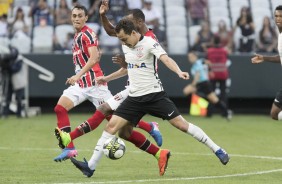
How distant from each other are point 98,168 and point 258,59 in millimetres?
2922

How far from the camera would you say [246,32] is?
82.0ft

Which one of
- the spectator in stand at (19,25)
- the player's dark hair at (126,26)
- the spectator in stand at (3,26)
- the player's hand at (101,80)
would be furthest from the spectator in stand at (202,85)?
the player's dark hair at (126,26)

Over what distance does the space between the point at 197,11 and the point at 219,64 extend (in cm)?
287

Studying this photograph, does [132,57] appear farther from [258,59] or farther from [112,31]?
[258,59]

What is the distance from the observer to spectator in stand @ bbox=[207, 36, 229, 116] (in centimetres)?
2361

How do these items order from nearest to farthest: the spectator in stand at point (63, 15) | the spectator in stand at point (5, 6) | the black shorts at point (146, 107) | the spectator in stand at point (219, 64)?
the black shorts at point (146, 107)
the spectator in stand at point (219, 64)
the spectator in stand at point (63, 15)
the spectator in stand at point (5, 6)

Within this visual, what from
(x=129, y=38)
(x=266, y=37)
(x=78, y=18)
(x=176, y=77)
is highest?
(x=78, y=18)

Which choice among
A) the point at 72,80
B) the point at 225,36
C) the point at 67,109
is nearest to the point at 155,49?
the point at 72,80

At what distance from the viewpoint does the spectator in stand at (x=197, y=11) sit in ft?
85.4

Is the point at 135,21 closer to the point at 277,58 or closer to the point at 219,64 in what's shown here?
the point at 277,58

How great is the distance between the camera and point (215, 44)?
23656 millimetres

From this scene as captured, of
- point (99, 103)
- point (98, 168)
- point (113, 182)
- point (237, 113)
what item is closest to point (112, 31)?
point (99, 103)

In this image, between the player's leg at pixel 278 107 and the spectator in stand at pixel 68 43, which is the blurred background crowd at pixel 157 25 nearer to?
the spectator in stand at pixel 68 43

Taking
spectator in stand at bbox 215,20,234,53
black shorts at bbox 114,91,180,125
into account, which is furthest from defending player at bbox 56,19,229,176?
spectator in stand at bbox 215,20,234,53
